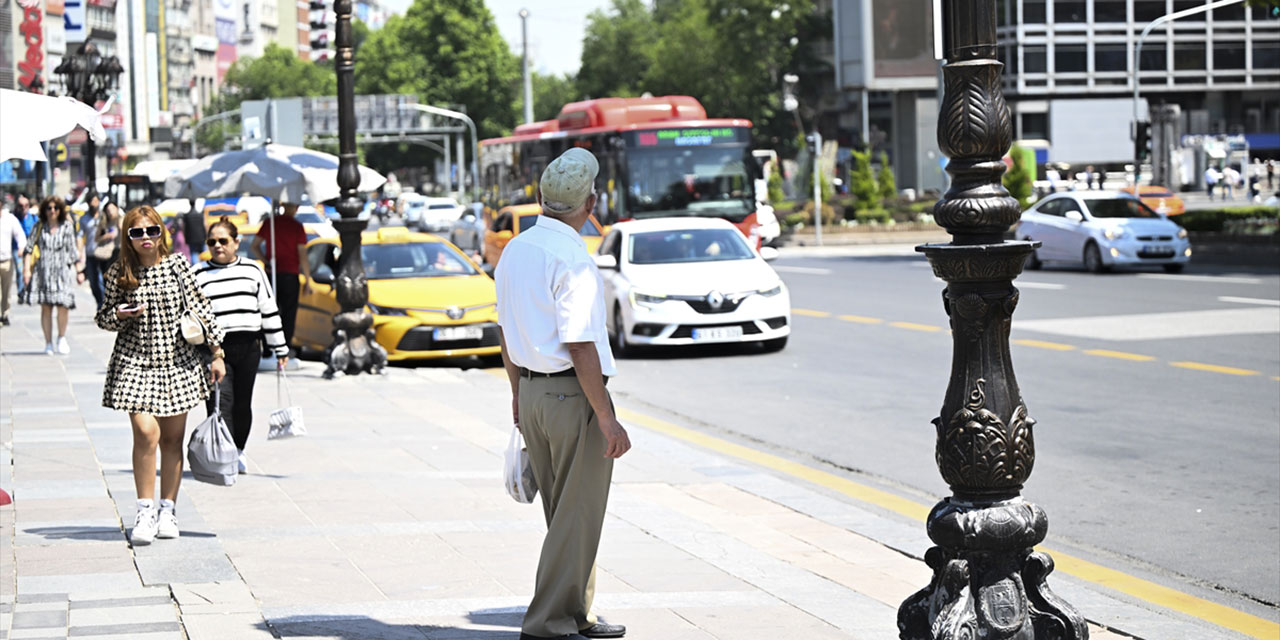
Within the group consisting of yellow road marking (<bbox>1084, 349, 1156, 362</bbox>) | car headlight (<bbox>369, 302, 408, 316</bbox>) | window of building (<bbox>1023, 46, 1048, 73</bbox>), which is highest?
window of building (<bbox>1023, 46, 1048, 73</bbox>)

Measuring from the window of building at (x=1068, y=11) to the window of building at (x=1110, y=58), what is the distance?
6.57ft

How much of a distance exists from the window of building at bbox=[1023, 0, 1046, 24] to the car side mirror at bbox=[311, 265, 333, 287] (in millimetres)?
82078

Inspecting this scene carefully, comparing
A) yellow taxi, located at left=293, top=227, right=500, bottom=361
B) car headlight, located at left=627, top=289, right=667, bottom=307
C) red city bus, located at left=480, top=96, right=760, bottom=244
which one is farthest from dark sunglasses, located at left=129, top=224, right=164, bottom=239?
red city bus, located at left=480, top=96, right=760, bottom=244

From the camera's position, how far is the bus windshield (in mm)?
32938

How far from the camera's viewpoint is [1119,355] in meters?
16.4

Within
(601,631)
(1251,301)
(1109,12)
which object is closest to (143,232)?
(601,631)

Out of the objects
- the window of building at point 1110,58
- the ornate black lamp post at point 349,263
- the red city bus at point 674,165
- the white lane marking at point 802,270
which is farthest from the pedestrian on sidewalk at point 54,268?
the window of building at point 1110,58

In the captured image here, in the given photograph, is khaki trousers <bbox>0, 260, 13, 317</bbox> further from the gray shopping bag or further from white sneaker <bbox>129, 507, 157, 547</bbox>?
white sneaker <bbox>129, 507, 157, 547</bbox>

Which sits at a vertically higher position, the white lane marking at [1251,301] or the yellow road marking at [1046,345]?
the white lane marking at [1251,301]

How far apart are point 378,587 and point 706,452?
15.3 feet

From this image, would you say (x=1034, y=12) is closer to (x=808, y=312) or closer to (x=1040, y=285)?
(x=1040, y=285)

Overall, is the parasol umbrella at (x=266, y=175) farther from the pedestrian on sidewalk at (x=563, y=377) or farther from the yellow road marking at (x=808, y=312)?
the pedestrian on sidewalk at (x=563, y=377)

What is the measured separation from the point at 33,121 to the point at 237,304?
1795 mm

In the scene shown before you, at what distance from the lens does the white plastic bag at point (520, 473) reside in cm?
579
